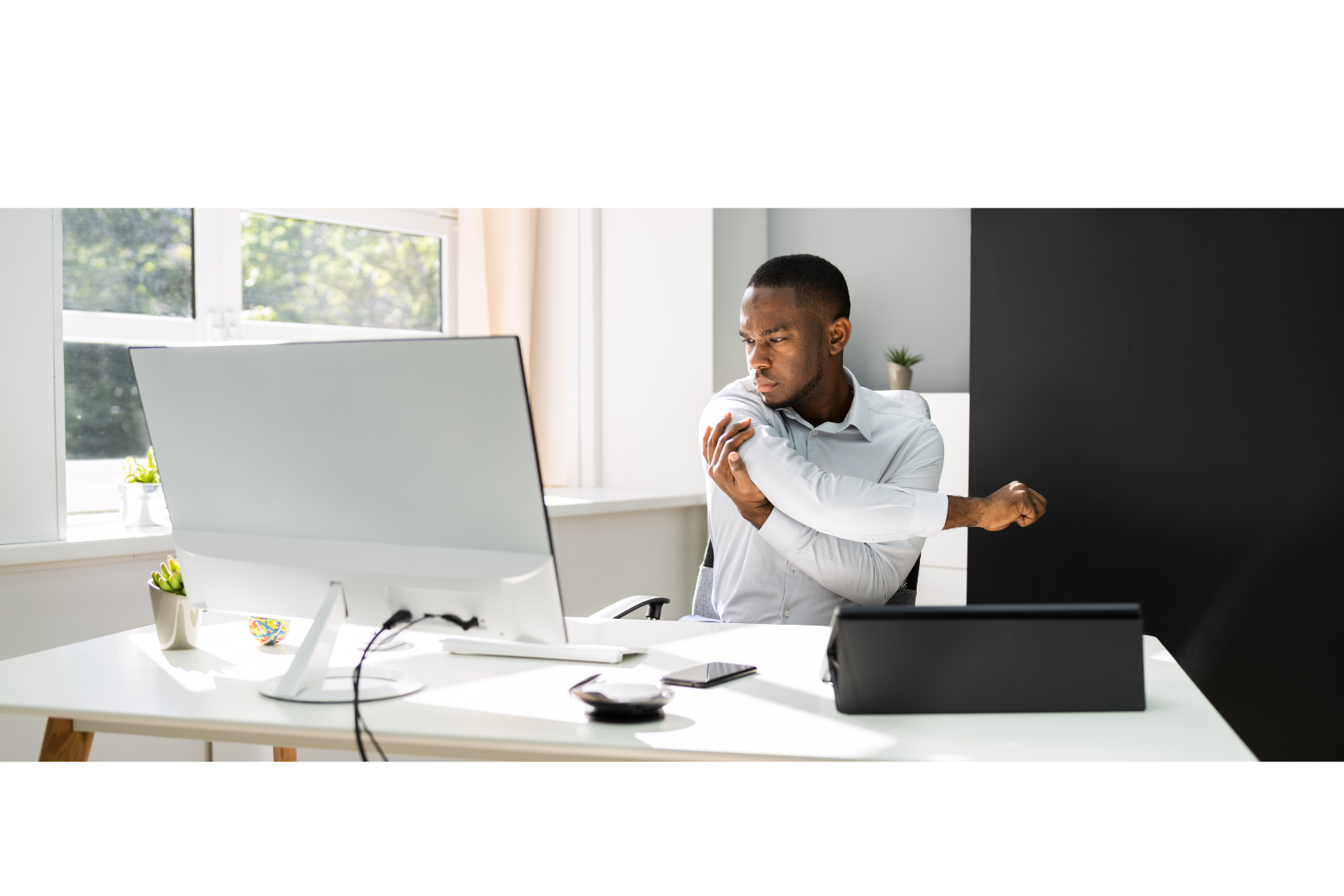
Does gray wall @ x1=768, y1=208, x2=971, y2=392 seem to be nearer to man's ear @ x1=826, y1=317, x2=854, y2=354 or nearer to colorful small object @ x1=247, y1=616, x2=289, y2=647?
man's ear @ x1=826, y1=317, x2=854, y2=354

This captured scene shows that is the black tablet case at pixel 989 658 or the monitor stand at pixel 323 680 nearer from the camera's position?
the black tablet case at pixel 989 658

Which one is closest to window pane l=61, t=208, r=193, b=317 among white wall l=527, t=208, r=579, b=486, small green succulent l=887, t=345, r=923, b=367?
white wall l=527, t=208, r=579, b=486

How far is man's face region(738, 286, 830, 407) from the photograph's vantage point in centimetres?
218

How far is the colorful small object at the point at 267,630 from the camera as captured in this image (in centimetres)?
168

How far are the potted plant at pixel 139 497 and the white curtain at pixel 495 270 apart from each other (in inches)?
51.9

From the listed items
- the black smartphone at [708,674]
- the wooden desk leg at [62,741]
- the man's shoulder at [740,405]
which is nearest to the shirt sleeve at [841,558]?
the man's shoulder at [740,405]

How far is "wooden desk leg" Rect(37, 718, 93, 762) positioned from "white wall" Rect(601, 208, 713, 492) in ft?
8.27

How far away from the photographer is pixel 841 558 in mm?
1979

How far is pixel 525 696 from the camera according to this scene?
4.42 ft

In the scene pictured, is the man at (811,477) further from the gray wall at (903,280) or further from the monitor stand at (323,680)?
the gray wall at (903,280)

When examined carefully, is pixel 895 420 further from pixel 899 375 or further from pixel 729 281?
pixel 729 281

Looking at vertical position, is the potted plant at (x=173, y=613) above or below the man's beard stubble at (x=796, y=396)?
below

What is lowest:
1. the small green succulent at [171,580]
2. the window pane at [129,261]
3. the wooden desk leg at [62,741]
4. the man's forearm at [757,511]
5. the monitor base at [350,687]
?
the wooden desk leg at [62,741]
